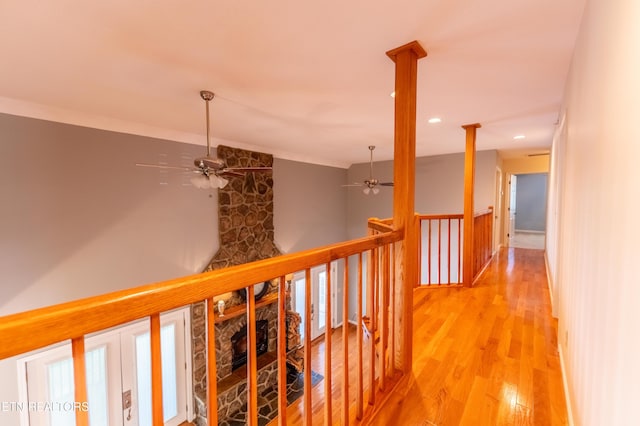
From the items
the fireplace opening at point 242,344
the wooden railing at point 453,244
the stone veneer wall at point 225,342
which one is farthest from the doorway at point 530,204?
the stone veneer wall at point 225,342

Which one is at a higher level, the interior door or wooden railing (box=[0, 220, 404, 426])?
wooden railing (box=[0, 220, 404, 426])

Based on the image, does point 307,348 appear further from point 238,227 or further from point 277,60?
point 238,227

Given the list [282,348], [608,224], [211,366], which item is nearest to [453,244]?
[608,224]

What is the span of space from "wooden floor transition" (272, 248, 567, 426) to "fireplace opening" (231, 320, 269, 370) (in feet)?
6.20

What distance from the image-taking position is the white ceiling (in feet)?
5.08

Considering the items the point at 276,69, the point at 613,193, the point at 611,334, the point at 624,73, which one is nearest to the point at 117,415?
the point at 276,69

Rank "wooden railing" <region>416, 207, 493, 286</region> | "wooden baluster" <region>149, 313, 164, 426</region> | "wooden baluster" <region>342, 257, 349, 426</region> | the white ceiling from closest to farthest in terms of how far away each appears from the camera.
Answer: "wooden baluster" <region>149, 313, 164, 426</region>, "wooden baluster" <region>342, 257, 349, 426</region>, the white ceiling, "wooden railing" <region>416, 207, 493, 286</region>

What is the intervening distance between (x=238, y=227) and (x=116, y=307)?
184 inches

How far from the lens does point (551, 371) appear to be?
1.93m

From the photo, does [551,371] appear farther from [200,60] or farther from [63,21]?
[63,21]

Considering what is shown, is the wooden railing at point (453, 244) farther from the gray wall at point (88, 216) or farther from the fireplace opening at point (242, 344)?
the gray wall at point (88, 216)

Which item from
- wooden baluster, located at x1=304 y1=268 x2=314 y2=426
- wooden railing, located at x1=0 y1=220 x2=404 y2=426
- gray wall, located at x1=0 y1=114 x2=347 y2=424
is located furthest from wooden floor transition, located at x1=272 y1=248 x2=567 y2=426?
gray wall, located at x1=0 y1=114 x2=347 y2=424

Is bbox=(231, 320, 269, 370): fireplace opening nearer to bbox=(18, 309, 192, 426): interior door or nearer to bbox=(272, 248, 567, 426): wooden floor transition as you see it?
bbox=(18, 309, 192, 426): interior door

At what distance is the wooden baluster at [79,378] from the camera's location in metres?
0.58
